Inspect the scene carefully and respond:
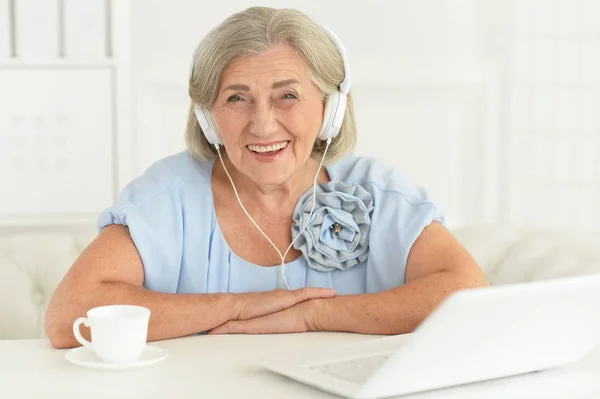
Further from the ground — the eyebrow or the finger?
the eyebrow

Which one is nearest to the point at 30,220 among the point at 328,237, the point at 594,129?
the point at 328,237

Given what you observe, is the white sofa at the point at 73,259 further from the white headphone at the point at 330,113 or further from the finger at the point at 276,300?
the finger at the point at 276,300

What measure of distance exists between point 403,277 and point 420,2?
238 cm

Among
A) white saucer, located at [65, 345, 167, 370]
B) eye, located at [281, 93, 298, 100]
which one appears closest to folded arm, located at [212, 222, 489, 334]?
white saucer, located at [65, 345, 167, 370]

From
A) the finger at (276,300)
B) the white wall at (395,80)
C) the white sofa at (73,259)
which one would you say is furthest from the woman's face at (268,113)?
the white wall at (395,80)

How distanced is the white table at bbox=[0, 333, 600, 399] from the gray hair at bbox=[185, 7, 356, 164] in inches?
23.2

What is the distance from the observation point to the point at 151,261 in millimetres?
1699

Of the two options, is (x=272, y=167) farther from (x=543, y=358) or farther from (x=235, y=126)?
(x=543, y=358)

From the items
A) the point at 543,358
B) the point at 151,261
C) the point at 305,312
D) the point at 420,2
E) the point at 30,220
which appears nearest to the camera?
the point at 543,358

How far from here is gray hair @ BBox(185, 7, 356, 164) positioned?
1.71 meters

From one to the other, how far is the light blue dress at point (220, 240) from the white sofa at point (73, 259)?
284mm

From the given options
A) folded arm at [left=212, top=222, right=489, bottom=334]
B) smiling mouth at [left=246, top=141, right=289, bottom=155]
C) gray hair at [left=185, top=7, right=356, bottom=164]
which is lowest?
folded arm at [left=212, top=222, right=489, bottom=334]

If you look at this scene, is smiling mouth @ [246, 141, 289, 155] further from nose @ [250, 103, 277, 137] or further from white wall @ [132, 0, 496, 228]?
white wall @ [132, 0, 496, 228]

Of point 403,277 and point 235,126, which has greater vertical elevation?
point 235,126
